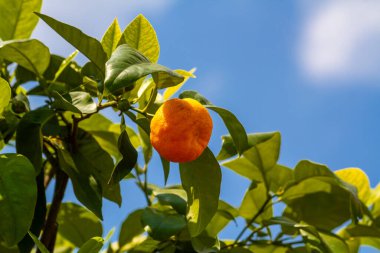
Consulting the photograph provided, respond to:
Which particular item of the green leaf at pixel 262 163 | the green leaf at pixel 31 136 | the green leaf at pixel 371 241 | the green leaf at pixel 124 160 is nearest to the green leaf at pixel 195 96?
the green leaf at pixel 124 160

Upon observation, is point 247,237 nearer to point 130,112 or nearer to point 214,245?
point 214,245

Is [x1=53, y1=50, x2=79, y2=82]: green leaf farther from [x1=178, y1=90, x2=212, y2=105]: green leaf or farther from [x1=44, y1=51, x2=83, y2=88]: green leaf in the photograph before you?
[x1=178, y1=90, x2=212, y2=105]: green leaf

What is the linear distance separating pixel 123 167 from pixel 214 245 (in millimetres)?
342

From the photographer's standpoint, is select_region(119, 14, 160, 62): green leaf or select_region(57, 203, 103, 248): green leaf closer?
select_region(119, 14, 160, 62): green leaf

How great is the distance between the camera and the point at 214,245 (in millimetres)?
1251

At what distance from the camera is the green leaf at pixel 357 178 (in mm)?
1556

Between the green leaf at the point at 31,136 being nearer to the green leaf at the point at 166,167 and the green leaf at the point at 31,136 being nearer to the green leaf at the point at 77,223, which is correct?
the green leaf at the point at 166,167

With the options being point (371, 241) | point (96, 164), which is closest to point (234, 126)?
point (96, 164)

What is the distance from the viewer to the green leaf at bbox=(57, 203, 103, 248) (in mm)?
1530

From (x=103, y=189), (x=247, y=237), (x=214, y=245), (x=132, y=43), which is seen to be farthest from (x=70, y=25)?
(x=247, y=237)

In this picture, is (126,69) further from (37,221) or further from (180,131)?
(37,221)

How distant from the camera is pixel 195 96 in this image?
1.04 m

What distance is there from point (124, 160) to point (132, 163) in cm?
2

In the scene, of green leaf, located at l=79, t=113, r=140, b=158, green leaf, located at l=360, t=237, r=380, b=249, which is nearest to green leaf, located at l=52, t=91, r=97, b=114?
green leaf, located at l=79, t=113, r=140, b=158
